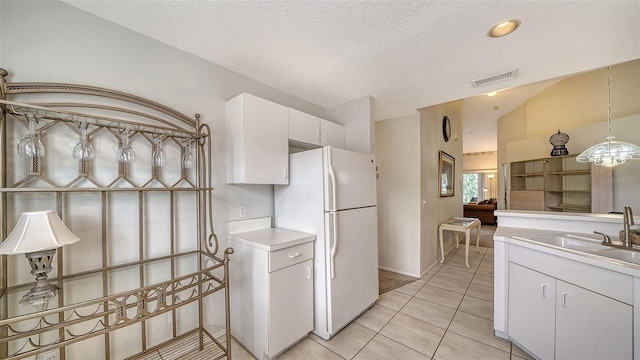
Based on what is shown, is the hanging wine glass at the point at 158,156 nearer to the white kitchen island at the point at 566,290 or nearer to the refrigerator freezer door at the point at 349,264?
the refrigerator freezer door at the point at 349,264

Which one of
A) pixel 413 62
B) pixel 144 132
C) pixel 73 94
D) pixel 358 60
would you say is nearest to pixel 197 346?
pixel 144 132

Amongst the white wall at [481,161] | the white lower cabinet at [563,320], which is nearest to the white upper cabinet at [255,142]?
the white lower cabinet at [563,320]

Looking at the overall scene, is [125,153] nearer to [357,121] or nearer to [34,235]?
[34,235]

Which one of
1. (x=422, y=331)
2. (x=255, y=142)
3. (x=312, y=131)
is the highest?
(x=312, y=131)

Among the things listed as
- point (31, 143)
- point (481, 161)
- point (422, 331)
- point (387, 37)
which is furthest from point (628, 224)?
point (481, 161)

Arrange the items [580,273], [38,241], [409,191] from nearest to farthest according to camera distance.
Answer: [38,241] < [580,273] < [409,191]

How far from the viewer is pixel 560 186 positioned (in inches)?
173

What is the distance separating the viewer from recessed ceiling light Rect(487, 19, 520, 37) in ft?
4.89

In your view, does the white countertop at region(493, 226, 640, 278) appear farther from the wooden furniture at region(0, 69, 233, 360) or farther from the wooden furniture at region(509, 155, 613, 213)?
the wooden furniture at region(509, 155, 613, 213)

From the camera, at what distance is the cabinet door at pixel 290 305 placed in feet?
5.40

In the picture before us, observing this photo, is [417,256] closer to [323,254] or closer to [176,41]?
[323,254]

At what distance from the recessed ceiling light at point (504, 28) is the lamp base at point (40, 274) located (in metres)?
2.96

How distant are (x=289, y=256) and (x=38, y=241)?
A: 1316 millimetres

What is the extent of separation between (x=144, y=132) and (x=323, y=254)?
64.8 inches
